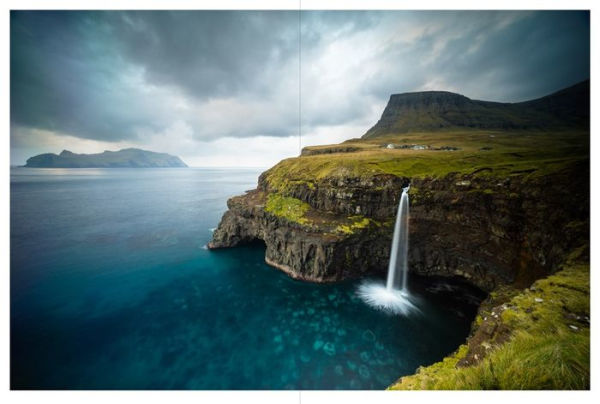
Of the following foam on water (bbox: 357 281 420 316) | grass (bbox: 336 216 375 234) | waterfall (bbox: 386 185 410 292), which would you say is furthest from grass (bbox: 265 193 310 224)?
waterfall (bbox: 386 185 410 292)

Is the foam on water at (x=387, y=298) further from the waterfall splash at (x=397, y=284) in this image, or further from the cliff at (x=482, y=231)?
the cliff at (x=482, y=231)

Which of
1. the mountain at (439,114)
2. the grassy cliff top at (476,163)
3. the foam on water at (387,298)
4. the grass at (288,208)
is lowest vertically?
the foam on water at (387,298)

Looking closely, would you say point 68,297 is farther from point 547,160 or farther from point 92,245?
point 547,160

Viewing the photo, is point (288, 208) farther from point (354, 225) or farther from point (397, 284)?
point (397, 284)

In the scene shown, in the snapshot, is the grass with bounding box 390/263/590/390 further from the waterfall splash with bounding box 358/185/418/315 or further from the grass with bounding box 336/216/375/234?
the grass with bounding box 336/216/375/234

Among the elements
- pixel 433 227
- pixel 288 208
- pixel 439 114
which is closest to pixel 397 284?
pixel 433 227

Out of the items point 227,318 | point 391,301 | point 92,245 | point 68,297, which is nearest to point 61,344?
point 68,297

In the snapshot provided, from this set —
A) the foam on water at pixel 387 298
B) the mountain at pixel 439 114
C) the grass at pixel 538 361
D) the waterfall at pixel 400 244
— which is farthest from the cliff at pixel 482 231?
the mountain at pixel 439 114
